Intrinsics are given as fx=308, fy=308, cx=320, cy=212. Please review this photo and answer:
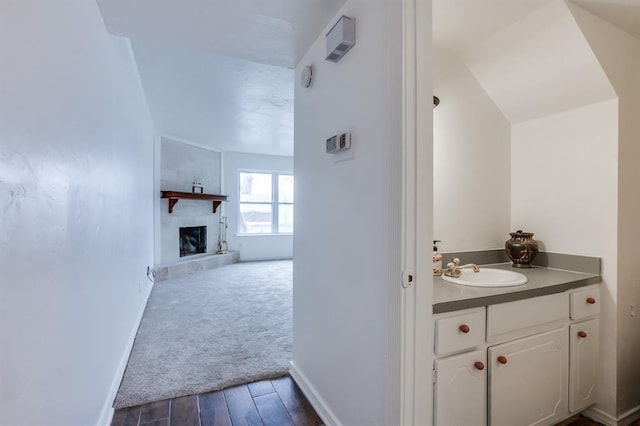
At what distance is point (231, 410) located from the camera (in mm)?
1754

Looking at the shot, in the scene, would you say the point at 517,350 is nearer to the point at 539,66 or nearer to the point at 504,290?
the point at 504,290

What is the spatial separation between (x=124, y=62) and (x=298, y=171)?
5.11ft

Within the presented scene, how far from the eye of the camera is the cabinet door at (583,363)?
1.64 metres

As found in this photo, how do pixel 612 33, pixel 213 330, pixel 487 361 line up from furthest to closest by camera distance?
pixel 213 330
pixel 612 33
pixel 487 361

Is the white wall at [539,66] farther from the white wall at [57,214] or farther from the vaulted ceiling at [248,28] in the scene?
the white wall at [57,214]

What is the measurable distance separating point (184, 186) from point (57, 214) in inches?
190

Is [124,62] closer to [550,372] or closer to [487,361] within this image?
[487,361]

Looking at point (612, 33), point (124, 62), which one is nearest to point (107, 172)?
point (124, 62)

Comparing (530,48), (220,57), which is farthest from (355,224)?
(220,57)

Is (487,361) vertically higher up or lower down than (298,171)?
lower down

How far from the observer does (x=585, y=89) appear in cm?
178

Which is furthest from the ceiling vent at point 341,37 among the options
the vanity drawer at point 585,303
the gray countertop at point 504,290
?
the vanity drawer at point 585,303

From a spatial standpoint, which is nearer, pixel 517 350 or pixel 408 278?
pixel 408 278

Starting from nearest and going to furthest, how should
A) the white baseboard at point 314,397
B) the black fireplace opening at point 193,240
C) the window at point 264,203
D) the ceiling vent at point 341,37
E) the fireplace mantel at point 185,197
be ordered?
the ceiling vent at point 341,37, the white baseboard at point 314,397, the fireplace mantel at point 185,197, the black fireplace opening at point 193,240, the window at point 264,203
